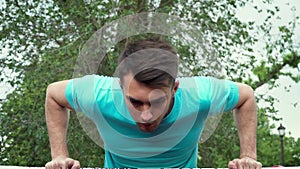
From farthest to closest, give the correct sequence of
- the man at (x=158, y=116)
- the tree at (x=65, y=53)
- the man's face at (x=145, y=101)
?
the tree at (x=65, y=53) → the man at (x=158, y=116) → the man's face at (x=145, y=101)

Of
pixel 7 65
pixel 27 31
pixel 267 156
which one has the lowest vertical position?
pixel 267 156

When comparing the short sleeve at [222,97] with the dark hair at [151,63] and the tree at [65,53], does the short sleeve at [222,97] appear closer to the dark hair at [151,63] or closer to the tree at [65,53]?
the dark hair at [151,63]

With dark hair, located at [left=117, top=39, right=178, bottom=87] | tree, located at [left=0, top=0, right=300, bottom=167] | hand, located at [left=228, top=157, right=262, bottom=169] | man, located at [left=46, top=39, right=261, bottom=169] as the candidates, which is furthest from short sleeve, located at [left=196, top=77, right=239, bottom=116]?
tree, located at [left=0, top=0, right=300, bottom=167]

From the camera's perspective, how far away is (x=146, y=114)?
44.1 inches

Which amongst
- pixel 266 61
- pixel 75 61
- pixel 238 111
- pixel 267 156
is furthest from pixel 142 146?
pixel 267 156

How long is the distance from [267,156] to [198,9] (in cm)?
145

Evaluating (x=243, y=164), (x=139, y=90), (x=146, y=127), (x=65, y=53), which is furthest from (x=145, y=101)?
(x=65, y=53)

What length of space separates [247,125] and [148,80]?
0.32 meters

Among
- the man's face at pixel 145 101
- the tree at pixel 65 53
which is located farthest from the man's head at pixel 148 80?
the tree at pixel 65 53

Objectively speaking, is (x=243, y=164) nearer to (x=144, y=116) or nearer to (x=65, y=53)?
(x=144, y=116)

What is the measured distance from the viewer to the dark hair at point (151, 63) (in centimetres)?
112

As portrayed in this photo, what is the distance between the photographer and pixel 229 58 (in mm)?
3559

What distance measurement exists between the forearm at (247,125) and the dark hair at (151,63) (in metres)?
0.21

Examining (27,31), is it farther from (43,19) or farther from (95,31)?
(95,31)
